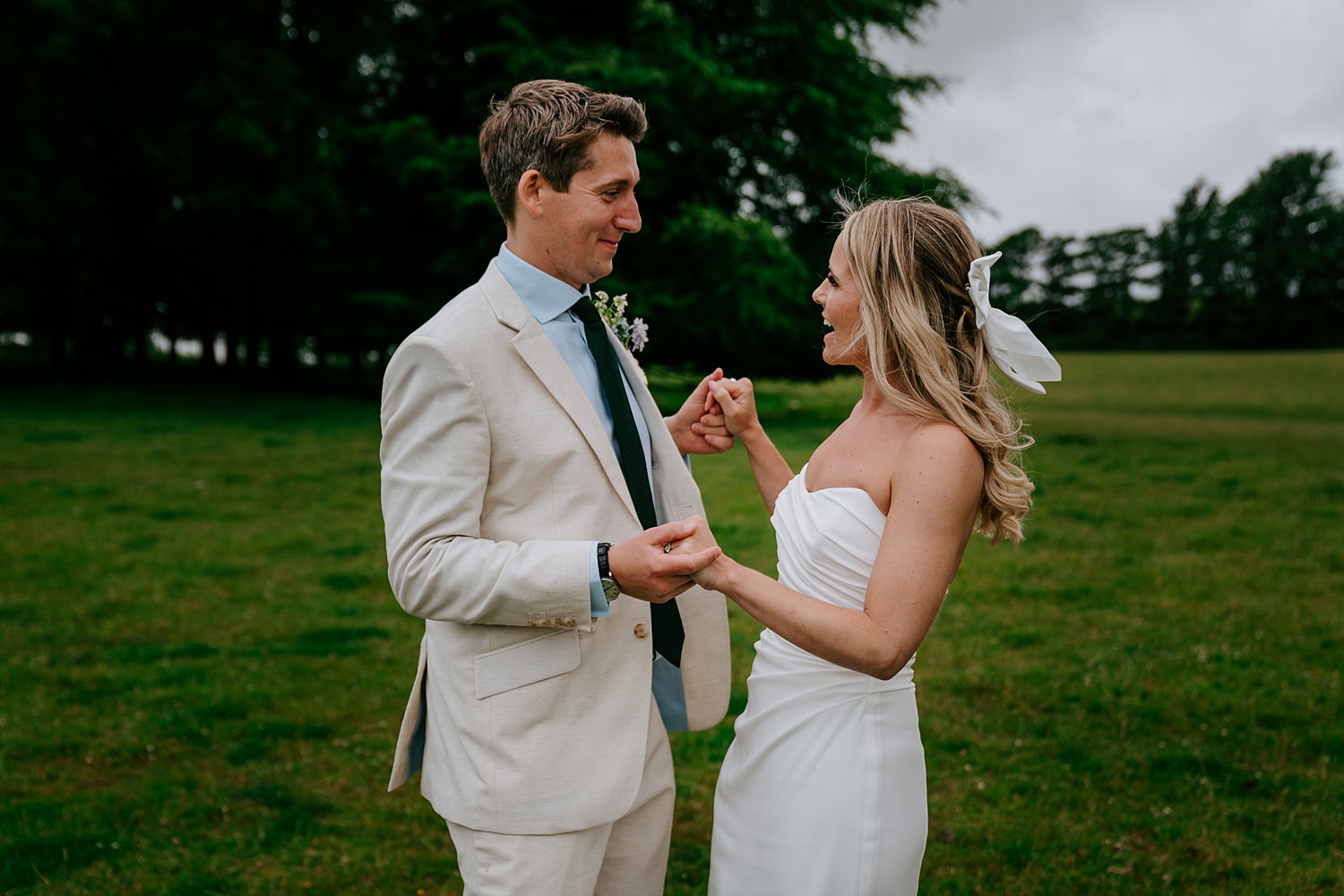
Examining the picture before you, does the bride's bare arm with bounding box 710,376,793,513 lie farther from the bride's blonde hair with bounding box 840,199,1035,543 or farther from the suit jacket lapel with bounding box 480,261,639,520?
the suit jacket lapel with bounding box 480,261,639,520

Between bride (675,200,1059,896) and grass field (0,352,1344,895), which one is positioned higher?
bride (675,200,1059,896)

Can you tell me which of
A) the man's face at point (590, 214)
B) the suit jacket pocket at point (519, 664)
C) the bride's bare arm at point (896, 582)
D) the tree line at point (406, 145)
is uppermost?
the tree line at point (406, 145)

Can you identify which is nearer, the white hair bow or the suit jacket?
the suit jacket

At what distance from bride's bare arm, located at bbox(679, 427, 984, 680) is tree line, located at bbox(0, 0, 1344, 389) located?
16.9 metres

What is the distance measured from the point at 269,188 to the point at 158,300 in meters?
17.6

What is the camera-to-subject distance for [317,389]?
86.5 ft

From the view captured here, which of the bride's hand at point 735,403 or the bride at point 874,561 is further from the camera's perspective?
the bride's hand at point 735,403

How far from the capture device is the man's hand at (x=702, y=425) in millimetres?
3363

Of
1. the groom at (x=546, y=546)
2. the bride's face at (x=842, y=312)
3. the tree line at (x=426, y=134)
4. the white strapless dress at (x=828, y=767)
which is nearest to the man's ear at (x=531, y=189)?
the groom at (x=546, y=546)

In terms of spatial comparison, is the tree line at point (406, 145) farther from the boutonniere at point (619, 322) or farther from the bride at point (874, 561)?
the bride at point (874, 561)

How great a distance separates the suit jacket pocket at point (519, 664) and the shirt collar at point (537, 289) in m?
0.91

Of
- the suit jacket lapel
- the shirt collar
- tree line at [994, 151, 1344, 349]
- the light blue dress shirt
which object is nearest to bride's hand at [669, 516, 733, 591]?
the suit jacket lapel

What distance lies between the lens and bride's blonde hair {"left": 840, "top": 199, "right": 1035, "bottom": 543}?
2.60 meters

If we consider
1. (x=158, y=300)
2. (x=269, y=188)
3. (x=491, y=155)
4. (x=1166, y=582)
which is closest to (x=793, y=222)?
(x=269, y=188)
